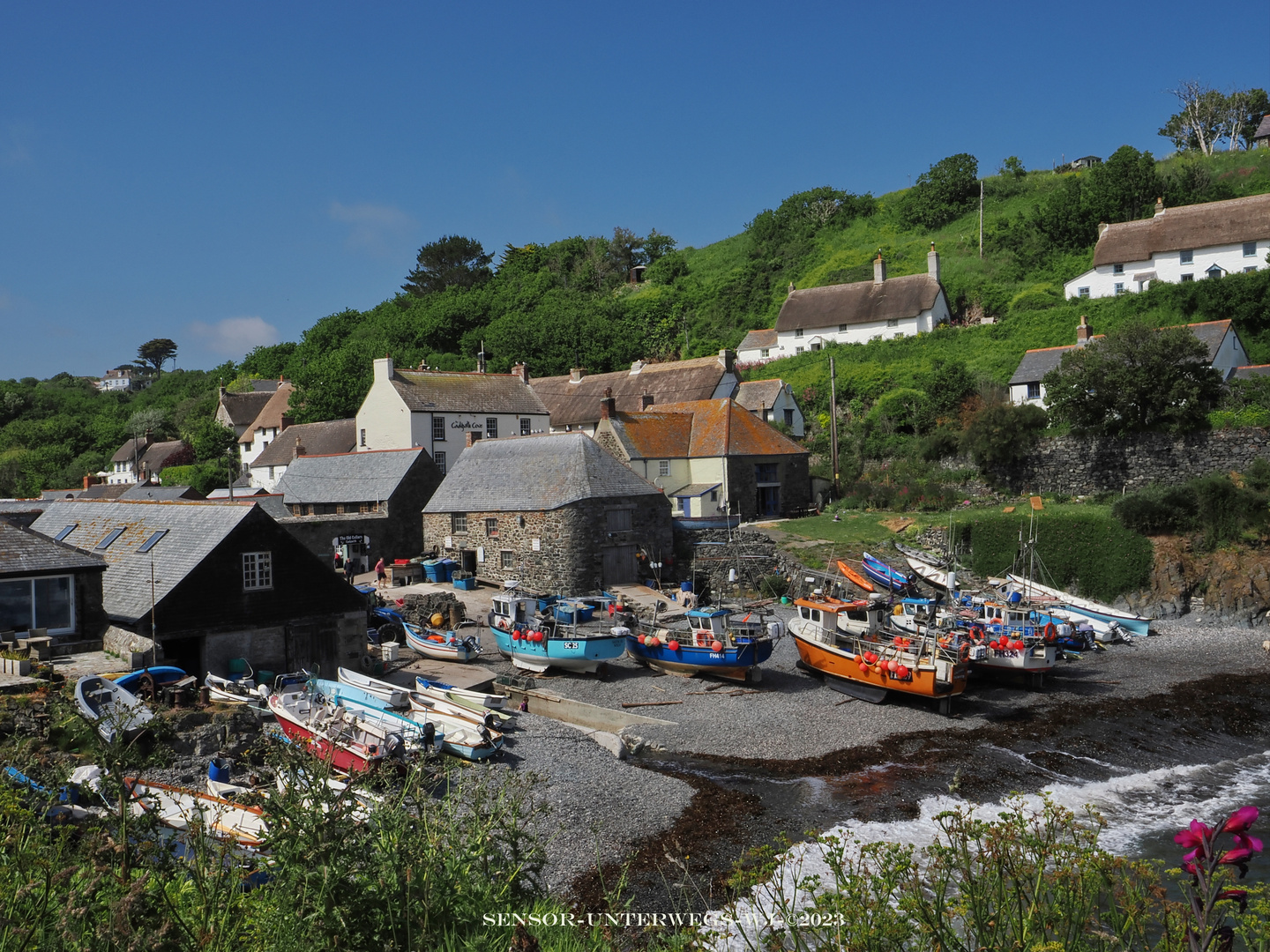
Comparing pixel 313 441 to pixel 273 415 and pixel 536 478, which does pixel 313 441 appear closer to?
pixel 273 415

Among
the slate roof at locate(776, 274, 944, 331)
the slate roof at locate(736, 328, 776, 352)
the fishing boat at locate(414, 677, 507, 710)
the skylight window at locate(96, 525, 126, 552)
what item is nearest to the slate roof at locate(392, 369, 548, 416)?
the slate roof at locate(736, 328, 776, 352)

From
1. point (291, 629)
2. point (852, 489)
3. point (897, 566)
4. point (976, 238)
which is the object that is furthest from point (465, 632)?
point (976, 238)

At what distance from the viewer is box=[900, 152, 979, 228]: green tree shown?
76812 millimetres

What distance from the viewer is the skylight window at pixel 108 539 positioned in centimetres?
2491

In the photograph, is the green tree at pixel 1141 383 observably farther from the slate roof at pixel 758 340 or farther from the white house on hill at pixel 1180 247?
the slate roof at pixel 758 340

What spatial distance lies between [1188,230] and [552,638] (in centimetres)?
4748

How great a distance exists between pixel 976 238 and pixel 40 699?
2727 inches

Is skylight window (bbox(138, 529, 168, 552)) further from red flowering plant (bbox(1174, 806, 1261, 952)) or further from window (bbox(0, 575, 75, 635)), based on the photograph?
red flowering plant (bbox(1174, 806, 1261, 952))

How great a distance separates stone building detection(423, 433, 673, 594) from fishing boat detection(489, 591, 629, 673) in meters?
7.90

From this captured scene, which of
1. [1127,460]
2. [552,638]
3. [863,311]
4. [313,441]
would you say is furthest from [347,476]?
[863,311]

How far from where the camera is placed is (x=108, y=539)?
25188 millimetres

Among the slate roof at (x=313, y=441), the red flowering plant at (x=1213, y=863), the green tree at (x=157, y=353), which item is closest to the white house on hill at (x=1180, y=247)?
the slate roof at (x=313, y=441)

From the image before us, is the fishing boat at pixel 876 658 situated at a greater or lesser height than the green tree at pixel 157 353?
lesser

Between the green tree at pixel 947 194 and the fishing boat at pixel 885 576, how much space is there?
50807 mm
